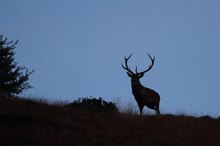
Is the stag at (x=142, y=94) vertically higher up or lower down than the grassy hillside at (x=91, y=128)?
higher up

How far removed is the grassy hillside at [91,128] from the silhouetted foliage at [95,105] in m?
1.27

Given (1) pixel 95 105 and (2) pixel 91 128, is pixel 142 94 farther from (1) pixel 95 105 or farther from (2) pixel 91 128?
(2) pixel 91 128

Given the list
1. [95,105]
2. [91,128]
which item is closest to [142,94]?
[95,105]

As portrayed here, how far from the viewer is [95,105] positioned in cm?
2434

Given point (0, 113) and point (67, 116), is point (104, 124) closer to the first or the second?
point (67, 116)

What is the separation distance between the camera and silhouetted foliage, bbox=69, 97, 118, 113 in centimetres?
2394

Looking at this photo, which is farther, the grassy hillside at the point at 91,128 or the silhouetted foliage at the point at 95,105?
the silhouetted foliage at the point at 95,105

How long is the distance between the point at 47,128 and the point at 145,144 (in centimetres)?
296

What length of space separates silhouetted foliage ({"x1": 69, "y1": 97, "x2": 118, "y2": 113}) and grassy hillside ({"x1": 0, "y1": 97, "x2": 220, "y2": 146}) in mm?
1267

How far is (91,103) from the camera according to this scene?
24484 millimetres

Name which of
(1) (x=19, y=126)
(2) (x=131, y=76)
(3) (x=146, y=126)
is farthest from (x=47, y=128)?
(2) (x=131, y=76)

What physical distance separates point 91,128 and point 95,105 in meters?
4.15

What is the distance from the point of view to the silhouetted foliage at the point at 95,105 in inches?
942

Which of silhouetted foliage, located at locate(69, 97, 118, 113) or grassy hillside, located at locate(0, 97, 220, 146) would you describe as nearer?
grassy hillside, located at locate(0, 97, 220, 146)
